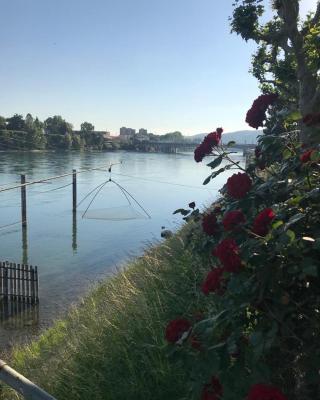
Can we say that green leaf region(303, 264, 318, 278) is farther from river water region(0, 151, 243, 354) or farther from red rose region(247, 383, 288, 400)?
river water region(0, 151, 243, 354)

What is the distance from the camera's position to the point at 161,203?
3828cm

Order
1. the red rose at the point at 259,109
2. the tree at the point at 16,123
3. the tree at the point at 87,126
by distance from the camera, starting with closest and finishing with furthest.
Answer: the red rose at the point at 259,109, the tree at the point at 16,123, the tree at the point at 87,126

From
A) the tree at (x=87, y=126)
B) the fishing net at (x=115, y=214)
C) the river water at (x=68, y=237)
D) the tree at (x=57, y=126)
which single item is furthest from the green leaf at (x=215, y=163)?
the tree at (x=87, y=126)

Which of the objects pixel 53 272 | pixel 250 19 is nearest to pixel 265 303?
pixel 250 19

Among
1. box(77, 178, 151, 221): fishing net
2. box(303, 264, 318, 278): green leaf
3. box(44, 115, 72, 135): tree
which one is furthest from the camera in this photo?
box(44, 115, 72, 135): tree

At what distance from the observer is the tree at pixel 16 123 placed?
4295 inches

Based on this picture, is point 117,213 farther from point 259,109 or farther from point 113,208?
point 259,109

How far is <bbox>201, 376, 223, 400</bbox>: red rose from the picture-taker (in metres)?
1.72

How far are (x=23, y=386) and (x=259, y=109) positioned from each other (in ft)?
7.44

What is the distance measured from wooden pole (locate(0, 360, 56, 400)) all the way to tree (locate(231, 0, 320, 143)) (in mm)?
2194

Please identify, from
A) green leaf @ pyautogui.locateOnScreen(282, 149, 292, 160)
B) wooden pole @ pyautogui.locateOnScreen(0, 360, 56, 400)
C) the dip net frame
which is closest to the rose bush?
green leaf @ pyautogui.locateOnScreen(282, 149, 292, 160)

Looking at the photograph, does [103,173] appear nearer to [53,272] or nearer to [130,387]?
[53,272]

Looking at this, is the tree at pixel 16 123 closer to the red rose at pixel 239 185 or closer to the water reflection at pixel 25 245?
the water reflection at pixel 25 245

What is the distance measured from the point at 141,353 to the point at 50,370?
57.5 inches
